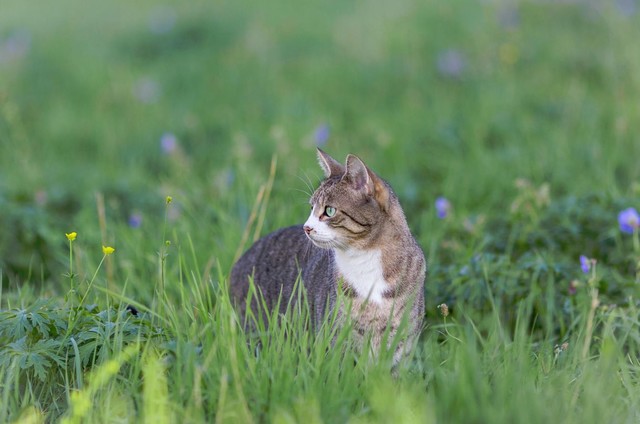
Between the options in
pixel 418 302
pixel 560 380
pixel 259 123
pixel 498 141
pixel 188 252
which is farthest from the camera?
pixel 259 123

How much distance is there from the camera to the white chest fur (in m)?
3.23

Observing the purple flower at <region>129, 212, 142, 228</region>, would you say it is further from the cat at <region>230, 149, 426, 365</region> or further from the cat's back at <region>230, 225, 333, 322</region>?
the cat at <region>230, 149, 426, 365</region>

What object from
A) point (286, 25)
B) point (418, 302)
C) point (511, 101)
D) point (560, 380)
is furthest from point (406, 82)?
point (560, 380)

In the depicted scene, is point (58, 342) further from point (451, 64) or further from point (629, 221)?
point (451, 64)

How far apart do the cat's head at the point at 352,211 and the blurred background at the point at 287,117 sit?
51cm

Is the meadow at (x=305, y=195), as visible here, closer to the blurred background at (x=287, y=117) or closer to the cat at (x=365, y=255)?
the blurred background at (x=287, y=117)

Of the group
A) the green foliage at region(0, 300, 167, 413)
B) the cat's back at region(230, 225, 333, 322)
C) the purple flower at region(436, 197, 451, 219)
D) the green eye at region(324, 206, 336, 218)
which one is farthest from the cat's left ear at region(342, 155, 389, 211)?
the purple flower at region(436, 197, 451, 219)

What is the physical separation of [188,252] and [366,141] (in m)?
2.25

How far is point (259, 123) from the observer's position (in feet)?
22.4

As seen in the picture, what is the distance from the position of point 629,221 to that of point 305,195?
66.0 inches

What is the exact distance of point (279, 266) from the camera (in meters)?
3.83

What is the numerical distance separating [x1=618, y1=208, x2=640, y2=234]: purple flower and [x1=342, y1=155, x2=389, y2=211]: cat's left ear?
124 cm

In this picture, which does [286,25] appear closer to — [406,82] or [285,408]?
[406,82]

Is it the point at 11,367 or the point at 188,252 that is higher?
the point at 11,367
